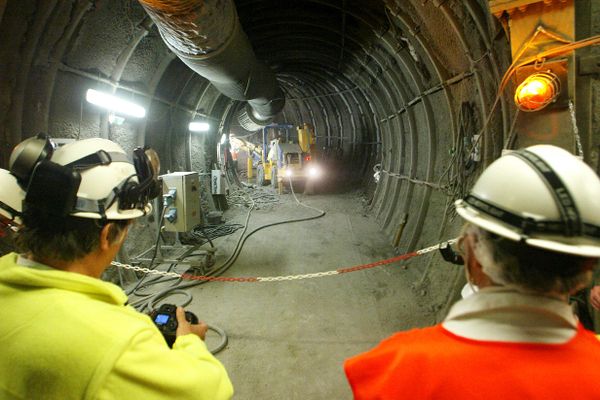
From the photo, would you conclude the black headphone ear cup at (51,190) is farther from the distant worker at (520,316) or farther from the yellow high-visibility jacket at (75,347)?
the distant worker at (520,316)

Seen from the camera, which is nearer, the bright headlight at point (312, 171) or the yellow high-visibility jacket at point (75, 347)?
the yellow high-visibility jacket at point (75, 347)

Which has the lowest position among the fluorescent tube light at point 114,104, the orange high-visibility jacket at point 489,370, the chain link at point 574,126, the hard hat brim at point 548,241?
the orange high-visibility jacket at point 489,370

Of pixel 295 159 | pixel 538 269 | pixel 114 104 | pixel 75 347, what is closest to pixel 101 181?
pixel 75 347

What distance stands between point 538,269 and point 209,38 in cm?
428

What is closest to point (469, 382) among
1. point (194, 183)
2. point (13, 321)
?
point (13, 321)

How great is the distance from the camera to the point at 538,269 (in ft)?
3.03

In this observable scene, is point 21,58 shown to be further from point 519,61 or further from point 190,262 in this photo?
point 519,61

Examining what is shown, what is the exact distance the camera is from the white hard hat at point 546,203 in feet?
3.04

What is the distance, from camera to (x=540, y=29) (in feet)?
7.59

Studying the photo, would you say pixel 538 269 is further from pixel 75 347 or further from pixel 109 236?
pixel 109 236

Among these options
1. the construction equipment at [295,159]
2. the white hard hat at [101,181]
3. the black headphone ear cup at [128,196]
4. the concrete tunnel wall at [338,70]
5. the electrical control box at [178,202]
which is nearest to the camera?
the white hard hat at [101,181]

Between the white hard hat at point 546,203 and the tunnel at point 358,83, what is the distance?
6.49 feet

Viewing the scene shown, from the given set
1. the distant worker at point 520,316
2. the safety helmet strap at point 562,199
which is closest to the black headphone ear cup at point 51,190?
the distant worker at point 520,316

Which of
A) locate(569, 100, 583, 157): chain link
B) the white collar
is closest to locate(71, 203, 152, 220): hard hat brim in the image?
the white collar
